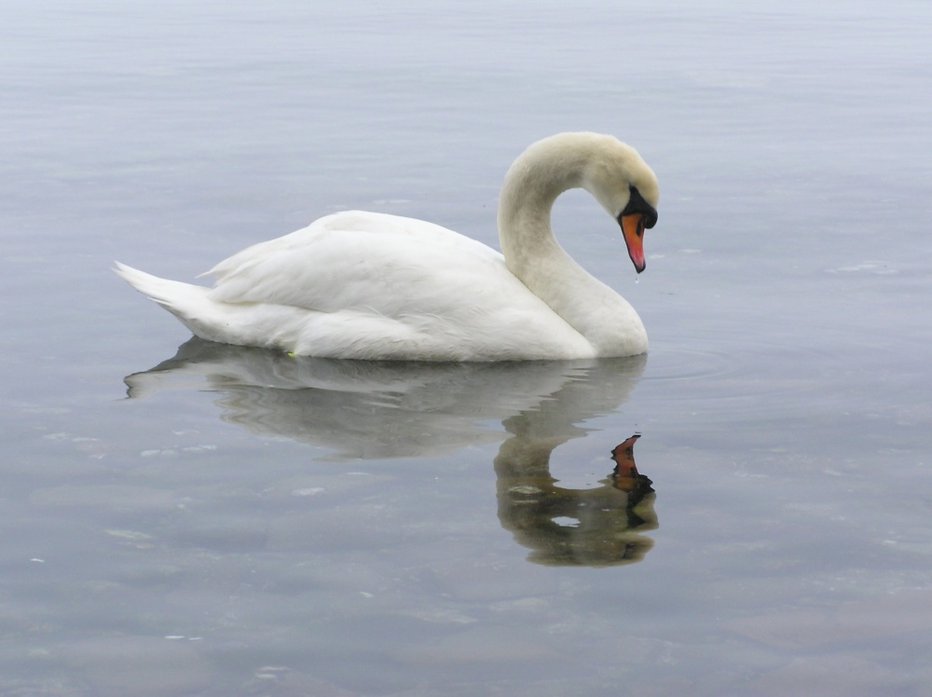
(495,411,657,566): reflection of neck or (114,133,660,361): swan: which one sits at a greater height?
(114,133,660,361): swan

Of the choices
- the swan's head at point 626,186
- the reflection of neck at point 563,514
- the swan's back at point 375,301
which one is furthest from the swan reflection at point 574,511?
the swan's head at point 626,186

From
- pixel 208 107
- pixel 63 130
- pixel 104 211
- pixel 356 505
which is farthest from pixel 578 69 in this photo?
pixel 356 505

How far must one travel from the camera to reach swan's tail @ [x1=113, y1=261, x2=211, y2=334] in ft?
28.1

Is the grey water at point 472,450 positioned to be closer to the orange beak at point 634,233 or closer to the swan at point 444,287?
the swan at point 444,287

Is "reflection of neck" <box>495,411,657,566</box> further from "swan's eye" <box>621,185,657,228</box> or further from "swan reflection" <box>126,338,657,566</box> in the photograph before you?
"swan's eye" <box>621,185,657,228</box>

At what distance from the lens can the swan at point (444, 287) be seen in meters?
8.18

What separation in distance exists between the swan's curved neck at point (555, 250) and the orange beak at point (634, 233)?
0.24 metres

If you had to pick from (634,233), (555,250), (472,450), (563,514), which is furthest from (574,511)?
(555,250)

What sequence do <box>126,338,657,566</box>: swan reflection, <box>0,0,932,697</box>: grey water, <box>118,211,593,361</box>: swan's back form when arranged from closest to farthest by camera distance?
<box>0,0,932,697</box>: grey water < <box>126,338,657,566</box>: swan reflection < <box>118,211,593,361</box>: swan's back

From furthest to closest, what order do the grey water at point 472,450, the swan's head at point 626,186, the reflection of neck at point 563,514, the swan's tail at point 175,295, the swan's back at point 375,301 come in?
the swan's tail at point 175,295
the swan's head at point 626,186
the swan's back at point 375,301
the reflection of neck at point 563,514
the grey water at point 472,450

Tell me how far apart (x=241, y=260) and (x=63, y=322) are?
1.00m

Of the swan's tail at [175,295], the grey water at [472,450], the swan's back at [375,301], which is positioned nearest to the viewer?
the grey water at [472,450]

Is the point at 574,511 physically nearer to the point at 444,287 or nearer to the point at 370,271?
the point at 444,287

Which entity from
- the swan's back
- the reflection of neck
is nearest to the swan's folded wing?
the swan's back
